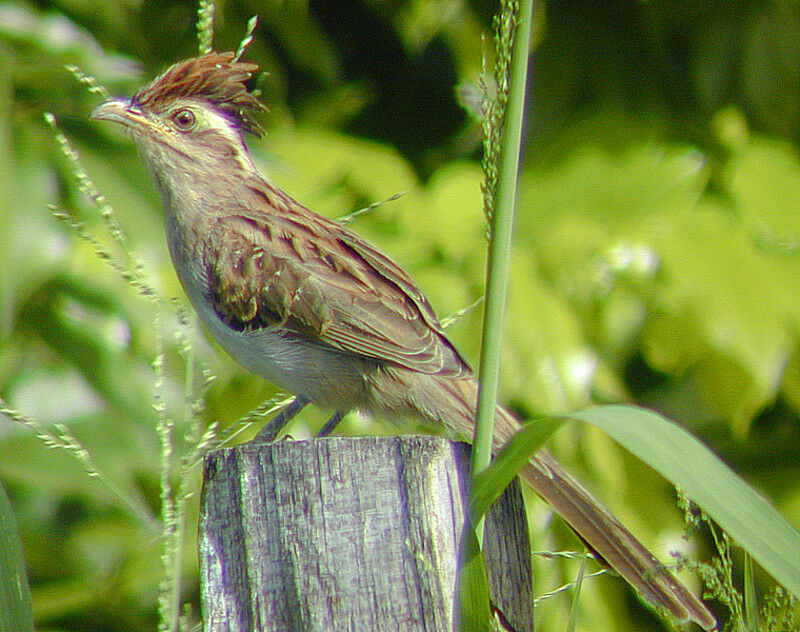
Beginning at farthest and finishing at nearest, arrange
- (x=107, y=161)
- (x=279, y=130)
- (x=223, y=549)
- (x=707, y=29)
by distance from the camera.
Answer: (x=707, y=29), (x=279, y=130), (x=107, y=161), (x=223, y=549)

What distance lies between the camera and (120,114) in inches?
126

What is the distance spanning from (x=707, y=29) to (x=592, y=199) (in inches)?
51.2

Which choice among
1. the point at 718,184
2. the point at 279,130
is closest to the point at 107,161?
the point at 279,130

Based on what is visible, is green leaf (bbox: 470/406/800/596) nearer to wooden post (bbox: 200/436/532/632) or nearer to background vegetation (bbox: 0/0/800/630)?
wooden post (bbox: 200/436/532/632)

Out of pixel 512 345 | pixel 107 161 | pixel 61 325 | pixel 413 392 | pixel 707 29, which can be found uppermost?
pixel 707 29

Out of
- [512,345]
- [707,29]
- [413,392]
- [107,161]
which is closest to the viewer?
[413,392]

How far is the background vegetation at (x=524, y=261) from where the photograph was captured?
3705 mm

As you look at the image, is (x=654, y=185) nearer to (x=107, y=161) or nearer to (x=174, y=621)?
(x=107, y=161)

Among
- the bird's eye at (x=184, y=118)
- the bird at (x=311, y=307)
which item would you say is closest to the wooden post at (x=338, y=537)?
the bird at (x=311, y=307)

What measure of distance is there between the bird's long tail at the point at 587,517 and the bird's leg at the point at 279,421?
1.37ft

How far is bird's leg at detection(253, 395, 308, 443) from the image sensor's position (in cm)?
302

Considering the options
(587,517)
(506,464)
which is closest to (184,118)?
(587,517)

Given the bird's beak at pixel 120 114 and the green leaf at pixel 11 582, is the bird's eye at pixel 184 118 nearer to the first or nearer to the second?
the bird's beak at pixel 120 114

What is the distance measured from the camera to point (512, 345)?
3650mm
